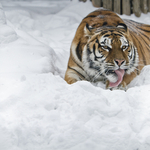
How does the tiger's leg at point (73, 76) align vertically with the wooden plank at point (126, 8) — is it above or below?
above

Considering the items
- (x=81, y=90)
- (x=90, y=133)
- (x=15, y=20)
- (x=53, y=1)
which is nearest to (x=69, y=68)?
(x=81, y=90)

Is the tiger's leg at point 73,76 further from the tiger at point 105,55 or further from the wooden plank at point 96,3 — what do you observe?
the wooden plank at point 96,3

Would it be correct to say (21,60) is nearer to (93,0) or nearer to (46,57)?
(46,57)

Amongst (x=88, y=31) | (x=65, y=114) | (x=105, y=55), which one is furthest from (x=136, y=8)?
(x=65, y=114)

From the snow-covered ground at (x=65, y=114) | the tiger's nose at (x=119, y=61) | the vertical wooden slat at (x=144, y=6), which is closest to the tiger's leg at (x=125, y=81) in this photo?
the snow-covered ground at (x=65, y=114)

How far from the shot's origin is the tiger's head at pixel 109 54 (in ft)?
7.67

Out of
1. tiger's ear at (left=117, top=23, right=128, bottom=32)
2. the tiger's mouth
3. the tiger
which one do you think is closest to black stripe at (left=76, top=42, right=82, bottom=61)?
the tiger

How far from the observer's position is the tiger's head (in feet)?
7.67

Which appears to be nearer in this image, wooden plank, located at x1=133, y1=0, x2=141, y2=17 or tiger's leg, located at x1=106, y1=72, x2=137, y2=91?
tiger's leg, located at x1=106, y1=72, x2=137, y2=91

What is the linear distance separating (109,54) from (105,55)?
5cm

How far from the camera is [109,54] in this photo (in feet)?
7.72

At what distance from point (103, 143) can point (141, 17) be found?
399 centimetres

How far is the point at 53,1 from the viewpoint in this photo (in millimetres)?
7934

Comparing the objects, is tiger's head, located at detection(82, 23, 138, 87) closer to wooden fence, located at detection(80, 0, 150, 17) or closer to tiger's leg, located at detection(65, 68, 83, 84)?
tiger's leg, located at detection(65, 68, 83, 84)
